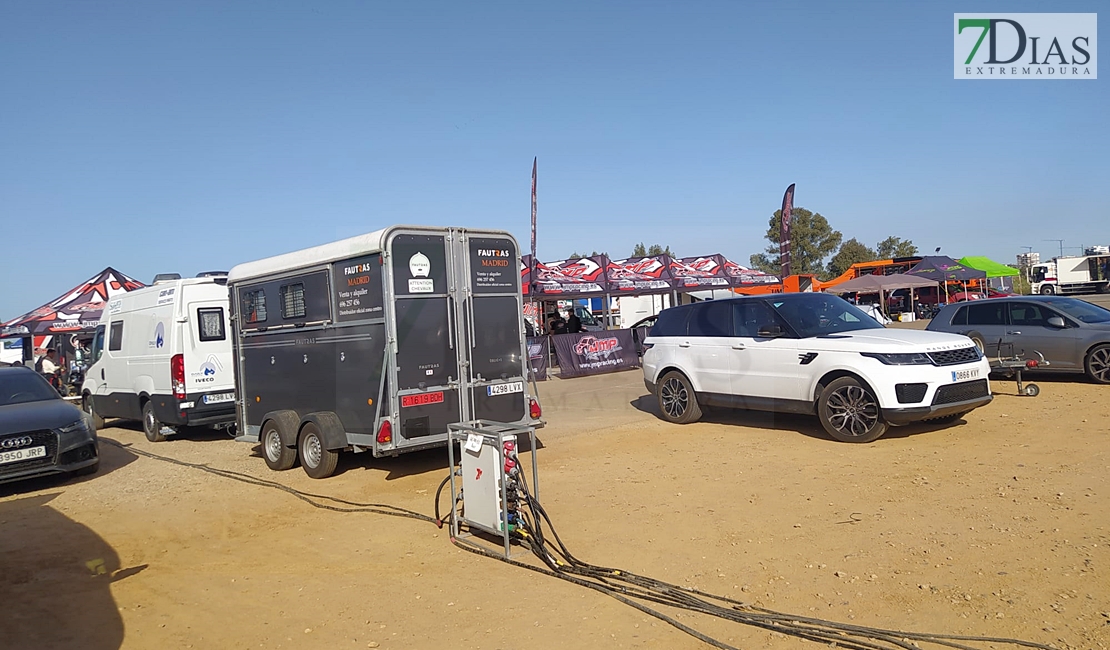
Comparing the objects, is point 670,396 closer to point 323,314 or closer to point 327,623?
point 323,314

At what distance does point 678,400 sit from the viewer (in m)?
11.9

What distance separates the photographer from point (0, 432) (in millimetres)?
9539

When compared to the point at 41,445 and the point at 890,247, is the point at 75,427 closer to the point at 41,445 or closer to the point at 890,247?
the point at 41,445

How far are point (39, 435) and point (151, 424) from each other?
13.1ft

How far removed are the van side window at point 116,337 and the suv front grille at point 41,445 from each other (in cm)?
498

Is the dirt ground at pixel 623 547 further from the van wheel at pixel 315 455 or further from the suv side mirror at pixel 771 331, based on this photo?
the suv side mirror at pixel 771 331

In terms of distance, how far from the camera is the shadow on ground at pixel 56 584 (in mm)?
5039

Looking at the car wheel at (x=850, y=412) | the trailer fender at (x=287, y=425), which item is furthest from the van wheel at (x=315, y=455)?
the car wheel at (x=850, y=412)

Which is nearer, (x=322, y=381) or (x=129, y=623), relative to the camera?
(x=129, y=623)

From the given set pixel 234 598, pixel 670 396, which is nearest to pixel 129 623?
pixel 234 598

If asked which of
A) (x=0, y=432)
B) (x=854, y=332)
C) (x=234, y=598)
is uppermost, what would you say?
(x=854, y=332)

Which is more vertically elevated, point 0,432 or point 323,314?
point 323,314

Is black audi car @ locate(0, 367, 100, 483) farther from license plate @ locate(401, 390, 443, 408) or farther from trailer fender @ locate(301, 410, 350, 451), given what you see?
license plate @ locate(401, 390, 443, 408)

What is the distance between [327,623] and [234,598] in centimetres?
102
